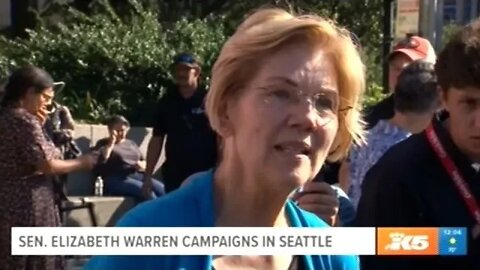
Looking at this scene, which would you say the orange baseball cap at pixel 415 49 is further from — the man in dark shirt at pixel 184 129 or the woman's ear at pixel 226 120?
the woman's ear at pixel 226 120

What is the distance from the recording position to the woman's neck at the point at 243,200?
2764 mm

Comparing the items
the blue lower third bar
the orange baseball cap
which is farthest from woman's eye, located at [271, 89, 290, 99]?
the orange baseball cap

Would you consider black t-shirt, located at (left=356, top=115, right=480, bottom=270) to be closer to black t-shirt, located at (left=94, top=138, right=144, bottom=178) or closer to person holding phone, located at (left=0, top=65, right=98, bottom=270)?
person holding phone, located at (left=0, top=65, right=98, bottom=270)

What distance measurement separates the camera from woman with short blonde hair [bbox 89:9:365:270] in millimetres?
2701

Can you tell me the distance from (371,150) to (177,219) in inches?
126

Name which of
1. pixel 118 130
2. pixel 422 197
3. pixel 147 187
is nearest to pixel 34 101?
pixel 422 197

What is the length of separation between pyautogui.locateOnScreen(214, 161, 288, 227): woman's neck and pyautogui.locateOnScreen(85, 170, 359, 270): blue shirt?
1.0 inches

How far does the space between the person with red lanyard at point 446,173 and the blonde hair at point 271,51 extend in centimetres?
73

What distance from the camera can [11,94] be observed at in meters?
7.40

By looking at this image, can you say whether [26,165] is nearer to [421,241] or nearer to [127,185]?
[421,241]

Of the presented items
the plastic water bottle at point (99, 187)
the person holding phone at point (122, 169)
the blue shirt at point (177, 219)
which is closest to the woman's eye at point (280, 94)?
the blue shirt at point (177, 219)

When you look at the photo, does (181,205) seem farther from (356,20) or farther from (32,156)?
(356,20)

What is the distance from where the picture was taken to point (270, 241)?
2773 millimetres

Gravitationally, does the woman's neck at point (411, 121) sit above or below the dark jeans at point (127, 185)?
above
